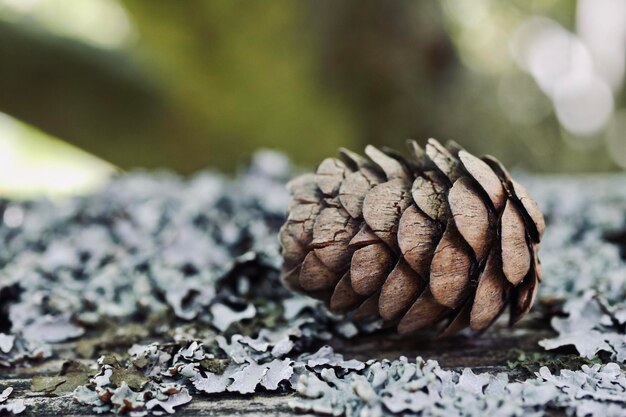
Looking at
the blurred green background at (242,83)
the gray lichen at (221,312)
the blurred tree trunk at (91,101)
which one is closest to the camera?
the gray lichen at (221,312)

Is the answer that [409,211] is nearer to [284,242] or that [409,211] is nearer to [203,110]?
[284,242]

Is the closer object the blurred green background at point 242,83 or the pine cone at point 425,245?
the pine cone at point 425,245

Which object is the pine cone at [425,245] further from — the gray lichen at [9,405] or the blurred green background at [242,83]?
the blurred green background at [242,83]

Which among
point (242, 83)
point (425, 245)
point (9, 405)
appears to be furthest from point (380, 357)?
point (242, 83)

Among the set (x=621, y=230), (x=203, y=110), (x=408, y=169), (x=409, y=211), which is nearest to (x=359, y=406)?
(x=409, y=211)

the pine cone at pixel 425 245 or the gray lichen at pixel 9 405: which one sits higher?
the pine cone at pixel 425 245

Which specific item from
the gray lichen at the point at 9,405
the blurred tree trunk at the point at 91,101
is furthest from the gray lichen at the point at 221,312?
the blurred tree trunk at the point at 91,101
